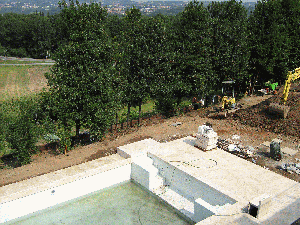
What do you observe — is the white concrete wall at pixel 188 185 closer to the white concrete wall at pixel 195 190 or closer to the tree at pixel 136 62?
the white concrete wall at pixel 195 190

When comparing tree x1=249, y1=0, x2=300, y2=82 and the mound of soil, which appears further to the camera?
tree x1=249, y1=0, x2=300, y2=82

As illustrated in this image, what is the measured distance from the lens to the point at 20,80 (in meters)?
50.7

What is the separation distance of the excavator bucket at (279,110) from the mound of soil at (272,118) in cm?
22

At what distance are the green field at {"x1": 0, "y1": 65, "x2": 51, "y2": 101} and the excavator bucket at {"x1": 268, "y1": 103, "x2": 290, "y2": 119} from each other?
101ft

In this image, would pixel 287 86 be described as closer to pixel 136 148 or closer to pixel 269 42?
pixel 269 42

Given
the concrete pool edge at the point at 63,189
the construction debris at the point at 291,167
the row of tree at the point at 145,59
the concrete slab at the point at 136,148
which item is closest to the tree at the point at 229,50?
the row of tree at the point at 145,59

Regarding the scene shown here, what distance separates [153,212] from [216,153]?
4756mm

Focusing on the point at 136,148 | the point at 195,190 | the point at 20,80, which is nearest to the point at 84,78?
the point at 136,148

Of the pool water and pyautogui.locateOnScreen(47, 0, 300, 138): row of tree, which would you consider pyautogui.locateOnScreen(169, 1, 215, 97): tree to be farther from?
the pool water

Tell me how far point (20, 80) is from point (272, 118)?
1677 inches

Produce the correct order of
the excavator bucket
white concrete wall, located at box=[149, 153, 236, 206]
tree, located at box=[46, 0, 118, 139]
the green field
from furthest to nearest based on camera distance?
the green field
the excavator bucket
tree, located at box=[46, 0, 118, 139]
white concrete wall, located at box=[149, 153, 236, 206]

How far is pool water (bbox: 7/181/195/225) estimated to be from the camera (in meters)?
11.9

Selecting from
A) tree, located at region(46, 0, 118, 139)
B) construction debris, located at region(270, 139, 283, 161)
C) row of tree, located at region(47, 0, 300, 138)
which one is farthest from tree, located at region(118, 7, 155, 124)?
construction debris, located at region(270, 139, 283, 161)

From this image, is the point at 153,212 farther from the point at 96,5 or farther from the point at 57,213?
the point at 96,5
